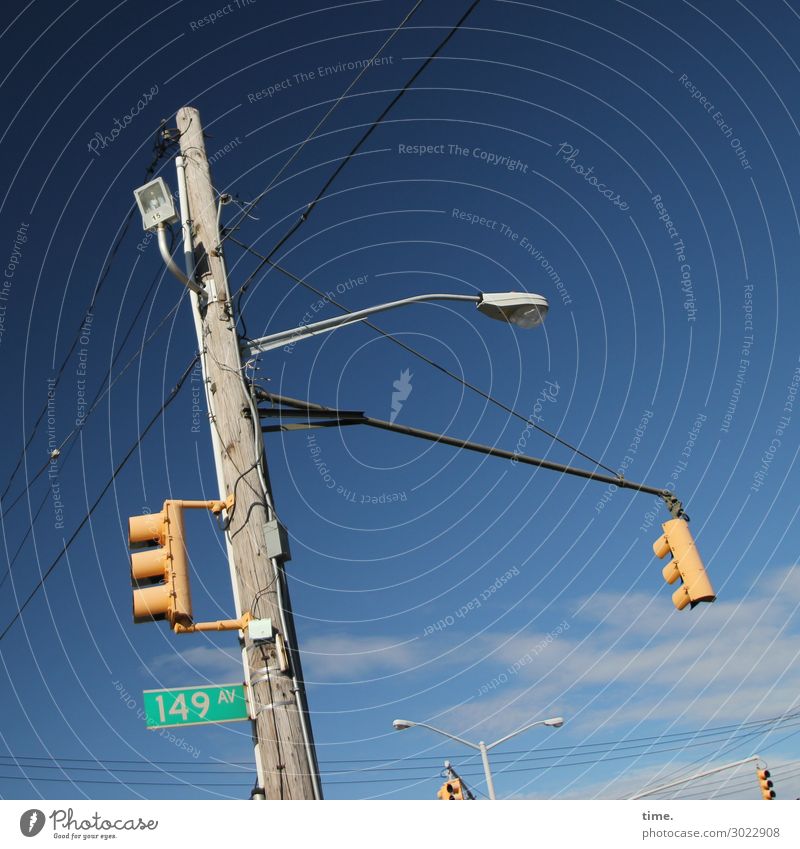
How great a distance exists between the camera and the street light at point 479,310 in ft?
25.5

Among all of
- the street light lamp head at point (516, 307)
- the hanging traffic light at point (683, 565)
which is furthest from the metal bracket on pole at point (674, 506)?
the street light lamp head at point (516, 307)

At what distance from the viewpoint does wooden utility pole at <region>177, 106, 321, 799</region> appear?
19.7ft

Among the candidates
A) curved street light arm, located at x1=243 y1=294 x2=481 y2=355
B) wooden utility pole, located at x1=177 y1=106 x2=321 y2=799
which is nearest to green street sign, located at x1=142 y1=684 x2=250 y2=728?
wooden utility pole, located at x1=177 y1=106 x2=321 y2=799

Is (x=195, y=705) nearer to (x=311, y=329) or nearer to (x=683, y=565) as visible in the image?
(x=311, y=329)

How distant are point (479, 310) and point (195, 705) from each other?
471cm

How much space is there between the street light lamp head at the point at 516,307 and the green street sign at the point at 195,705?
447 cm

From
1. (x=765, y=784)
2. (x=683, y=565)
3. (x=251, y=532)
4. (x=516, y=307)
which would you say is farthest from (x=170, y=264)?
(x=765, y=784)

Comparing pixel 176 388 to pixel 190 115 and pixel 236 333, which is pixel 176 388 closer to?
pixel 236 333

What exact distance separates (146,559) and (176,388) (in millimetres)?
3594

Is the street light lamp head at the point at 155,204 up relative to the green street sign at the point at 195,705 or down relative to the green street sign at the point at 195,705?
up

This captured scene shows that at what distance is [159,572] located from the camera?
591cm

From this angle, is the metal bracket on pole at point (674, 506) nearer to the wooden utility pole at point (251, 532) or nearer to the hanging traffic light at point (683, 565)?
the hanging traffic light at point (683, 565)
